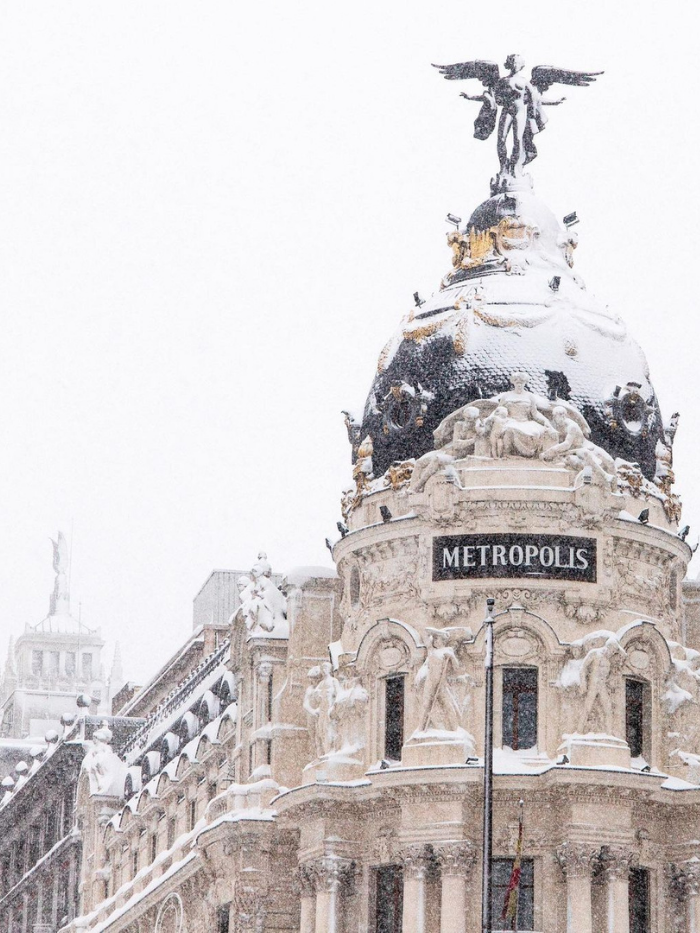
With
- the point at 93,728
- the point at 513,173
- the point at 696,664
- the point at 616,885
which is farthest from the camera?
the point at 93,728

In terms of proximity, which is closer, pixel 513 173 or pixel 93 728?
pixel 513 173

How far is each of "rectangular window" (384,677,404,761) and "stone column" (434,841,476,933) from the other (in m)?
3.79

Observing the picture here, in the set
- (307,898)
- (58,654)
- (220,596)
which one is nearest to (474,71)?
(307,898)

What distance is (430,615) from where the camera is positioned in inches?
2753

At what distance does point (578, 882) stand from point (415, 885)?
451 cm

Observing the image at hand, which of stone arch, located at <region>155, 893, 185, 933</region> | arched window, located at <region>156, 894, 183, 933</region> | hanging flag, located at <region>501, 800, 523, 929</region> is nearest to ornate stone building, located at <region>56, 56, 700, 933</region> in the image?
hanging flag, located at <region>501, 800, 523, 929</region>

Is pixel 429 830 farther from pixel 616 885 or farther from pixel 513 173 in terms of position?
pixel 513 173

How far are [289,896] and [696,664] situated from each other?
14.2 metres

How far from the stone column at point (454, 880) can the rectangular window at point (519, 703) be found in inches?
146

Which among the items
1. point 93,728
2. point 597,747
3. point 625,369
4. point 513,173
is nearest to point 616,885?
point 597,747

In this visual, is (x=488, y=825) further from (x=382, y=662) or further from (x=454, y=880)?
(x=382, y=662)

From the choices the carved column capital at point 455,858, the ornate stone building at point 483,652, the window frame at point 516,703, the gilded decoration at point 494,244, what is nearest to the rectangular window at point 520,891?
the ornate stone building at point 483,652

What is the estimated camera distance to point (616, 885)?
219 ft

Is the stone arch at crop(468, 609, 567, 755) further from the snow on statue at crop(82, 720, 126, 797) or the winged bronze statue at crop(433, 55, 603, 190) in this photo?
the snow on statue at crop(82, 720, 126, 797)
